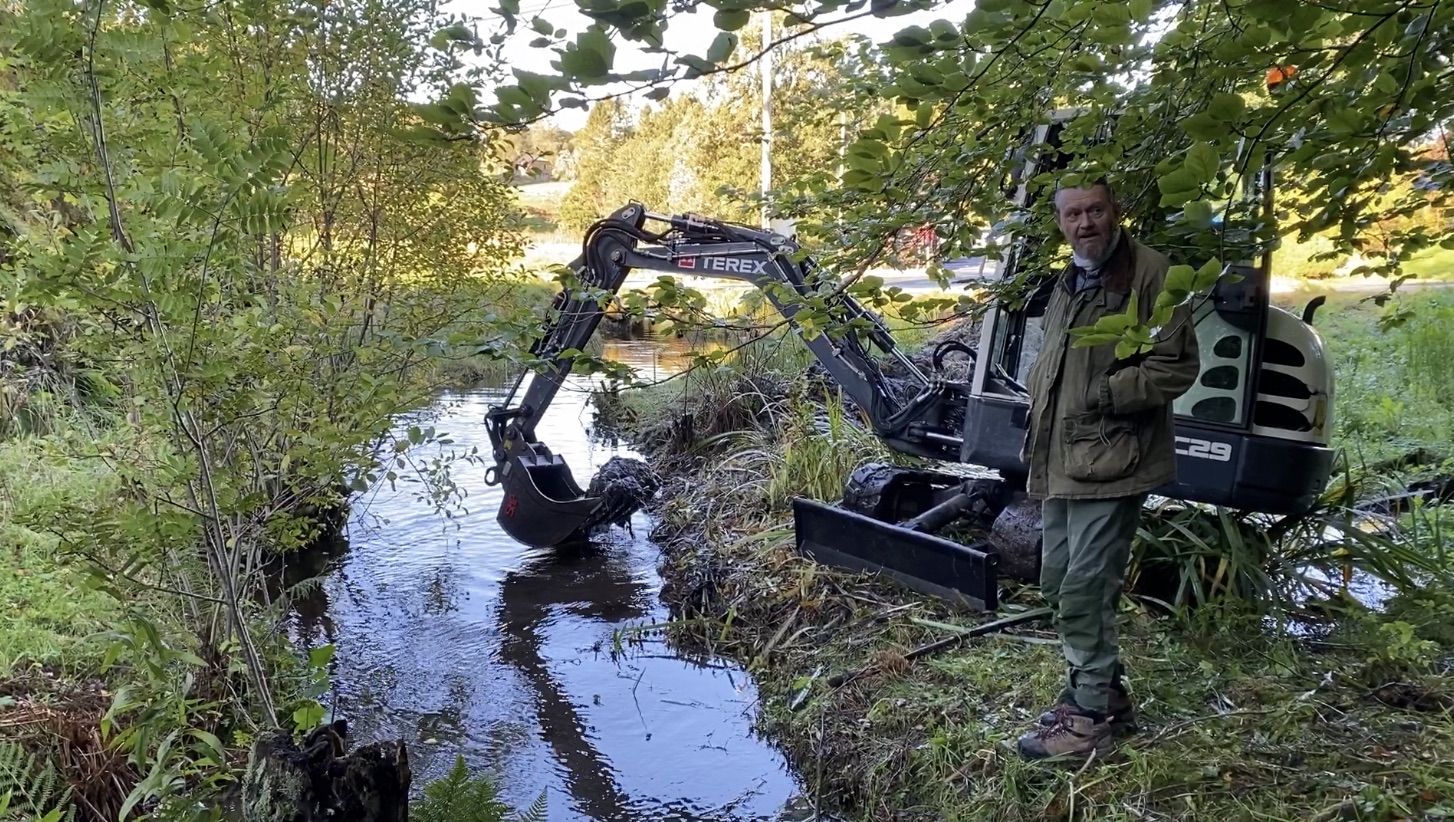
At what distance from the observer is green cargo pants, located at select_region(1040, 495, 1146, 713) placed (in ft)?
9.20

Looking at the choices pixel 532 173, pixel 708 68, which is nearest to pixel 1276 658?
pixel 708 68

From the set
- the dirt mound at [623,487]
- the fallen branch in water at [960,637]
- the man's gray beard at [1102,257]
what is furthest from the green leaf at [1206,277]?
the dirt mound at [623,487]

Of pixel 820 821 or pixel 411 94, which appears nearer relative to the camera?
pixel 820 821

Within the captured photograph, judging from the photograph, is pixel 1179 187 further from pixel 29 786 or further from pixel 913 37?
pixel 29 786

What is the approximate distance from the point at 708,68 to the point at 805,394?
651cm

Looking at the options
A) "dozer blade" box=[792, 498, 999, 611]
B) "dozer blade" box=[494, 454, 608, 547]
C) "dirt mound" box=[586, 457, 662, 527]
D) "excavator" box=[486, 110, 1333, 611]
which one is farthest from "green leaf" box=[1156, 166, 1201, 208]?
"dirt mound" box=[586, 457, 662, 527]

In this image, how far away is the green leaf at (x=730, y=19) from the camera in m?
1.18

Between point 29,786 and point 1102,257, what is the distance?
147 inches

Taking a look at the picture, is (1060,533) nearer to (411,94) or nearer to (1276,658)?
(1276,658)

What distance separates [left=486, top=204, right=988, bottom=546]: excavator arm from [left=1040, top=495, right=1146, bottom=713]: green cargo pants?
242 cm

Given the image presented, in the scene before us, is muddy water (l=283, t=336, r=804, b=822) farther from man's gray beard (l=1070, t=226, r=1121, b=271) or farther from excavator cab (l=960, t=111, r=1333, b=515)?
excavator cab (l=960, t=111, r=1333, b=515)

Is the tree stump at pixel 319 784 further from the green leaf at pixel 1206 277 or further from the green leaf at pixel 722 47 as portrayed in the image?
the green leaf at pixel 1206 277

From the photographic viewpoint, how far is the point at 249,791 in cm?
221

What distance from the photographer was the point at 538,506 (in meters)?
6.30
